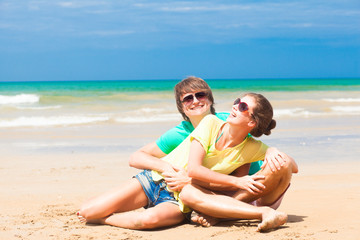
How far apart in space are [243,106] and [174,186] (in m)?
0.91

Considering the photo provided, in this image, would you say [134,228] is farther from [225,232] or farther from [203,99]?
[203,99]

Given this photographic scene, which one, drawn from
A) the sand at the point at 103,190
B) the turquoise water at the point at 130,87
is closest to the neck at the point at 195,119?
the sand at the point at 103,190

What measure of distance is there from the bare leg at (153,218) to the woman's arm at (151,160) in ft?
1.08

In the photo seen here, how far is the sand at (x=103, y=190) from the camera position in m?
4.18

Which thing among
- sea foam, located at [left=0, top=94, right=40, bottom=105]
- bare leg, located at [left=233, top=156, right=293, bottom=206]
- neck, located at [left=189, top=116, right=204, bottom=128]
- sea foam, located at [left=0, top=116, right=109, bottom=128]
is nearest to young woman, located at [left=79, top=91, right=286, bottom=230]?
bare leg, located at [left=233, top=156, right=293, bottom=206]

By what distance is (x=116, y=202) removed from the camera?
4.48m

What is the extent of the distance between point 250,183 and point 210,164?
1.22 feet

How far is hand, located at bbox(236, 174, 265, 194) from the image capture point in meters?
4.02

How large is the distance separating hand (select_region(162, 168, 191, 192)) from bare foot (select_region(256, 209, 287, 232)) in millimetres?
698

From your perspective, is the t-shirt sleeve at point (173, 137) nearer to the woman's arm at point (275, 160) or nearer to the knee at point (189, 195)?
the knee at point (189, 195)

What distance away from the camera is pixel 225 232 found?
13.5 feet

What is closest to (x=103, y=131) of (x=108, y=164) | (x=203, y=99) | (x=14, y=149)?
(x=14, y=149)

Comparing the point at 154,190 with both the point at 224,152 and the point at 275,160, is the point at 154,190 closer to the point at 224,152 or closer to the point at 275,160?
the point at 224,152

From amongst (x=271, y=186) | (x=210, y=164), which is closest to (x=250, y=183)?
(x=271, y=186)
